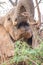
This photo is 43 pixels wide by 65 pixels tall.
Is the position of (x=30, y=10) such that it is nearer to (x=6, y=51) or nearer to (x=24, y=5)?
(x=24, y=5)

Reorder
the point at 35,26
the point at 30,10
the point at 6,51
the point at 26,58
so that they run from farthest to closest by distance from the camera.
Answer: the point at 6,51, the point at 30,10, the point at 35,26, the point at 26,58

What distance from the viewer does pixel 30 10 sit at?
Result: 160 centimetres

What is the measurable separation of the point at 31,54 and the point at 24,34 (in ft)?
1.92

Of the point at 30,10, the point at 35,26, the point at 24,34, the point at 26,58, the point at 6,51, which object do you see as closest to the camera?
the point at 26,58

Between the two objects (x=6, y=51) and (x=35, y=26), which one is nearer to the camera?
(x=35, y=26)

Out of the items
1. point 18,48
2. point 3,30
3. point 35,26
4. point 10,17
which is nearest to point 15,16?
point 10,17

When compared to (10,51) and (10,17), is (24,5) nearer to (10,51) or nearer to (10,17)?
(10,17)

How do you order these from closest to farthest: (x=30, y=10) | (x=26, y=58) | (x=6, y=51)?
(x=26, y=58)
(x=30, y=10)
(x=6, y=51)

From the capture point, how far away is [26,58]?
3.68 ft

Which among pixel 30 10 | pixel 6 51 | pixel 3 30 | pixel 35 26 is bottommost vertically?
pixel 6 51

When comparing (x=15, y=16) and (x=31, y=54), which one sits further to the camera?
(x=15, y=16)

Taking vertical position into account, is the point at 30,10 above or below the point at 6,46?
above

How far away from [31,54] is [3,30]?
2.75 feet

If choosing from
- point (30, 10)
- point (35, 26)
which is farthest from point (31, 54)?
point (30, 10)
